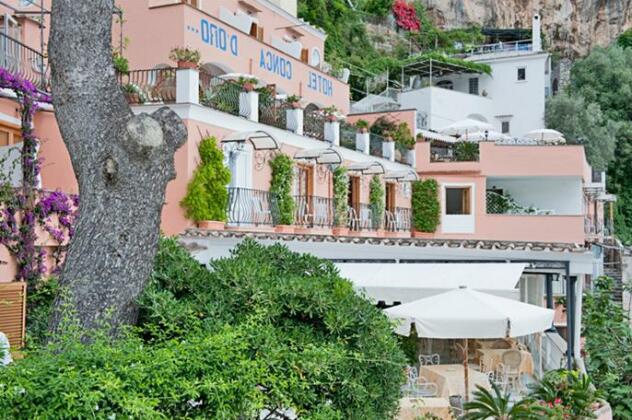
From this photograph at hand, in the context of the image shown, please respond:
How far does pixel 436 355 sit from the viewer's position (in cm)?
1547

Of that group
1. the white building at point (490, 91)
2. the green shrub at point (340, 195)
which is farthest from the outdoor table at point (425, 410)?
the white building at point (490, 91)

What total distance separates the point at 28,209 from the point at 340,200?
43.8ft

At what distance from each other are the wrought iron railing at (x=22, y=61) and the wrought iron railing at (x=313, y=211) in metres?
8.35

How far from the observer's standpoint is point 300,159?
2192 centimetres

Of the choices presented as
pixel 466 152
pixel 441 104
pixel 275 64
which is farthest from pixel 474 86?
pixel 275 64

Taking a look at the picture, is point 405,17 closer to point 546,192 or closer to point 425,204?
point 546,192

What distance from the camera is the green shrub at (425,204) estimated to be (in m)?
30.5

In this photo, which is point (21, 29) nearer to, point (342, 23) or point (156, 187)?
point (156, 187)

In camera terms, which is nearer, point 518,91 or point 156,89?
point 156,89

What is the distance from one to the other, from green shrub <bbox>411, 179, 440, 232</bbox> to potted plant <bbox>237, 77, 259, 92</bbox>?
1239 centimetres

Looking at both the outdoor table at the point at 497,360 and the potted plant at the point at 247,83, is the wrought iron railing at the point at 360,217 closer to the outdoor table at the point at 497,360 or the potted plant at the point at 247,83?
the potted plant at the point at 247,83

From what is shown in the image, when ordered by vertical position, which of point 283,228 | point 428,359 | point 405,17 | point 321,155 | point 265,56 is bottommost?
point 428,359

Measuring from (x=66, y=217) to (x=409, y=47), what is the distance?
153 feet

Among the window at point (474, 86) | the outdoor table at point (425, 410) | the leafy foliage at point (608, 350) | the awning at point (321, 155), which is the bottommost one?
the leafy foliage at point (608, 350)
